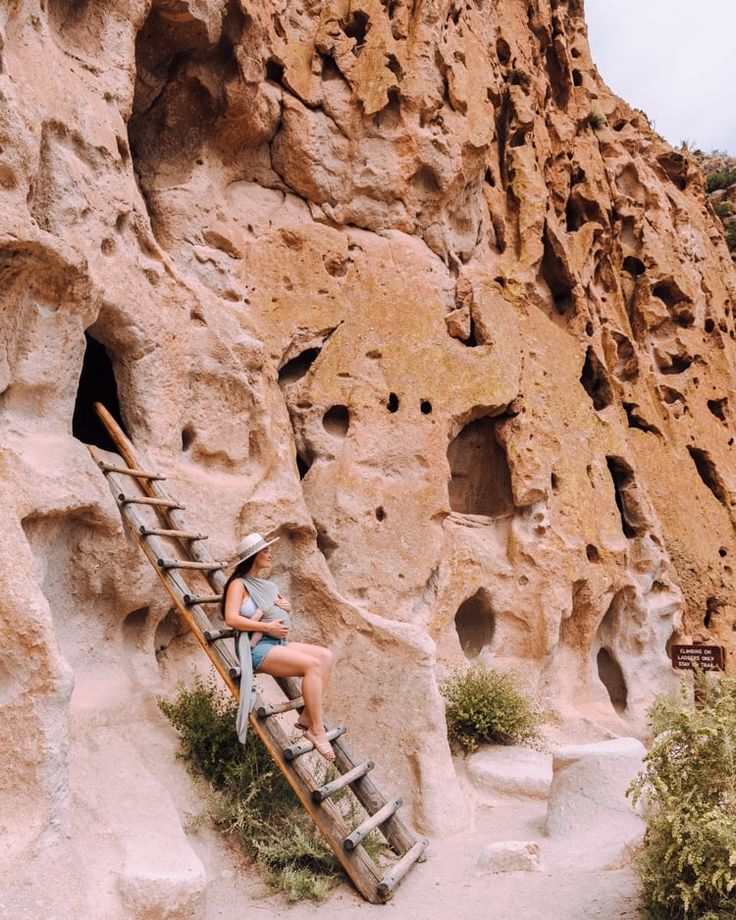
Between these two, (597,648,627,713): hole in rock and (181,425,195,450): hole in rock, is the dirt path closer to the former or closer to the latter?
(181,425,195,450): hole in rock

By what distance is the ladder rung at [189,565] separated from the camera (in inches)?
198

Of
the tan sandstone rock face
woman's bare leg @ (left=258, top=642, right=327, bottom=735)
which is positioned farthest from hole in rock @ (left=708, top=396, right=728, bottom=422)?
woman's bare leg @ (left=258, top=642, right=327, bottom=735)

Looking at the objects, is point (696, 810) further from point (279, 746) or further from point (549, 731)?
point (549, 731)

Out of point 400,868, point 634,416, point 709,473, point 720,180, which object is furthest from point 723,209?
point 400,868

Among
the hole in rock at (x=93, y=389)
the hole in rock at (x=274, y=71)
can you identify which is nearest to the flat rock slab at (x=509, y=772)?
the hole in rock at (x=93, y=389)

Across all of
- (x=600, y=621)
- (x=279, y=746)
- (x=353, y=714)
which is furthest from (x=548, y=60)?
(x=279, y=746)

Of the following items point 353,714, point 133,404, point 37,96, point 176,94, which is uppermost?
point 176,94

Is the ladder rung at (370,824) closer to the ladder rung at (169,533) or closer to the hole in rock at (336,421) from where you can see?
the ladder rung at (169,533)

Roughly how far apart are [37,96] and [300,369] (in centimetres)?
354

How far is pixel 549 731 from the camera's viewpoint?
8.07 meters

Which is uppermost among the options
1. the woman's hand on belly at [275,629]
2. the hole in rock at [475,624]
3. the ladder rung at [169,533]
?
the ladder rung at [169,533]

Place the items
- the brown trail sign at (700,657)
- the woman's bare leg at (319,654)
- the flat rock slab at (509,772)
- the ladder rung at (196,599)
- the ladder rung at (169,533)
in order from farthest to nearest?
the brown trail sign at (700,657) → the flat rock slab at (509,772) → the ladder rung at (169,533) → the ladder rung at (196,599) → the woman's bare leg at (319,654)

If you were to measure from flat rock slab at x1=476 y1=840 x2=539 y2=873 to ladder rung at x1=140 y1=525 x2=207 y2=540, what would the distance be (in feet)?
8.64

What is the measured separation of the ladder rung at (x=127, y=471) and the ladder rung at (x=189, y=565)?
0.64 meters
